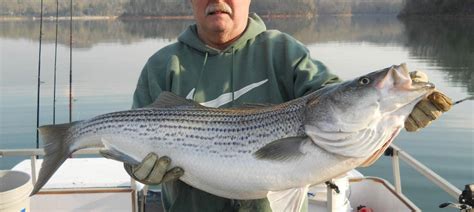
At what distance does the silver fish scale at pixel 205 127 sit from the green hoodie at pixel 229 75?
415 millimetres

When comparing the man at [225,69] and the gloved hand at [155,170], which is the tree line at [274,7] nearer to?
the man at [225,69]

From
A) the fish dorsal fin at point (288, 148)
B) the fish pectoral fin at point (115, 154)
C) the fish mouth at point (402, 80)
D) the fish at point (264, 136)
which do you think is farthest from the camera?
the fish pectoral fin at point (115, 154)

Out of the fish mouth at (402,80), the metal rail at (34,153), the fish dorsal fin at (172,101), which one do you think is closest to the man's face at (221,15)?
the fish dorsal fin at (172,101)

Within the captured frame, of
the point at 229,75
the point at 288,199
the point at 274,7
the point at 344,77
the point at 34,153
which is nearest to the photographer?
the point at 288,199

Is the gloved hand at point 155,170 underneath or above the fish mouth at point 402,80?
underneath

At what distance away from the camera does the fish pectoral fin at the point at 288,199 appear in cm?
315

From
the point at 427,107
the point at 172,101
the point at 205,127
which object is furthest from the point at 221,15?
the point at 427,107

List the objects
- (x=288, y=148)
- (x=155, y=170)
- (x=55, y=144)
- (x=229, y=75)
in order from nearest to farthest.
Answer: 1. (x=288, y=148)
2. (x=155, y=170)
3. (x=55, y=144)
4. (x=229, y=75)

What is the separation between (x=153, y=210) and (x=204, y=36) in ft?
8.82

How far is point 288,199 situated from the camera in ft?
10.4

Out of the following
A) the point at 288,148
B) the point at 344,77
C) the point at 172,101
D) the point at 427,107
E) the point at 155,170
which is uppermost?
the point at 427,107

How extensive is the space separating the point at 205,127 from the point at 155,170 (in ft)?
1.44

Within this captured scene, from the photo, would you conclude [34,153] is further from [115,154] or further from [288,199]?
[288,199]

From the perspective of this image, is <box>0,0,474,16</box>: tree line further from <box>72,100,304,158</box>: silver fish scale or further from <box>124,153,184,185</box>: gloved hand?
<box>124,153,184,185</box>: gloved hand
